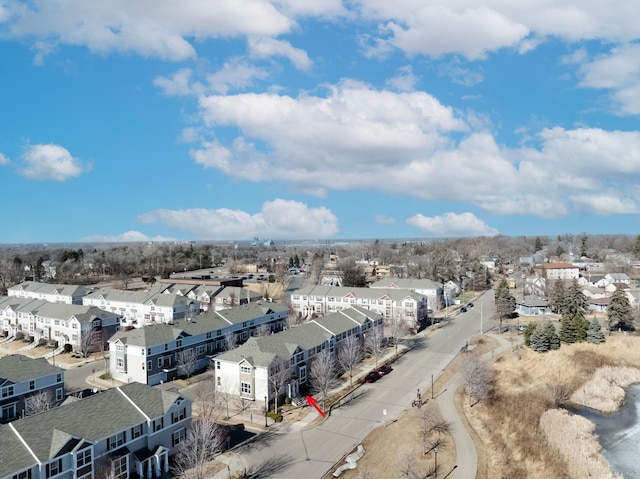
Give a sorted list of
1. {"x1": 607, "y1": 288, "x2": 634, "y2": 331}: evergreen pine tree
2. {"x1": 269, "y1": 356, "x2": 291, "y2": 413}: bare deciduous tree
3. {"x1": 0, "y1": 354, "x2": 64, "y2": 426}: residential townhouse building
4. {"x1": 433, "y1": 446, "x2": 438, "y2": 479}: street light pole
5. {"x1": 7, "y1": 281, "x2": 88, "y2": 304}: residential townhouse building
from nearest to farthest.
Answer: {"x1": 433, "y1": 446, "x2": 438, "y2": 479}: street light pole, {"x1": 0, "y1": 354, "x2": 64, "y2": 426}: residential townhouse building, {"x1": 269, "y1": 356, "x2": 291, "y2": 413}: bare deciduous tree, {"x1": 607, "y1": 288, "x2": 634, "y2": 331}: evergreen pine tree, {"x1": 7, "y1": 281, "x2": 88, "y2": 304}: residential townhouse building

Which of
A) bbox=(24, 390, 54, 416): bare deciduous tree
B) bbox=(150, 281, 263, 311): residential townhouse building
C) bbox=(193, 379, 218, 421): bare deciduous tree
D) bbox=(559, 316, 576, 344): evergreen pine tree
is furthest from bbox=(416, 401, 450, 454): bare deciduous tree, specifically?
bbox=(150, 281, 263, 311): residential townhouse building

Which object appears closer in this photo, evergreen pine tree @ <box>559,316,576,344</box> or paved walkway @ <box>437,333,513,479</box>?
paved walkway @ <box>437,333,513,479</box>

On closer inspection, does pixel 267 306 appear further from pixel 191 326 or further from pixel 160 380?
pixel 160 380

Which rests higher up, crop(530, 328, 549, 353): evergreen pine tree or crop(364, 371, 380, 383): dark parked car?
crop(530, 328, 549, 353): evergreen pine tree

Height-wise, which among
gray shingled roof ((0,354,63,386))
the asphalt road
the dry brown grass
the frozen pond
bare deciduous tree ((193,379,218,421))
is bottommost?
the frozen pond

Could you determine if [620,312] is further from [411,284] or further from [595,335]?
[411,284]

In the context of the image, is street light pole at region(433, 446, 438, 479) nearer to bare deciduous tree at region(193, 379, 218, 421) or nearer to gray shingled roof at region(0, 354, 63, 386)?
bare deciduous tree at region(193, 379, 218, 421)

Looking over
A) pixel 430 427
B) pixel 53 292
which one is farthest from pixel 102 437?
pixel 53 292
